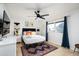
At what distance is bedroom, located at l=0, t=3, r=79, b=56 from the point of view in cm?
148

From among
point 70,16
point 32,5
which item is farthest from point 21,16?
point 70,16

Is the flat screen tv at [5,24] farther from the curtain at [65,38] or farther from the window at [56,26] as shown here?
the curtain at [65,38]

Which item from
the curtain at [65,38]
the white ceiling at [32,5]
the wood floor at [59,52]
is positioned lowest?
the wood floor at [59,52]

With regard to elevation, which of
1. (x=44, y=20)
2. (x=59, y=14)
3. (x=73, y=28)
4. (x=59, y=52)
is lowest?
(x=59, y=52)

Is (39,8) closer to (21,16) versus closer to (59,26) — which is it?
(21,16)

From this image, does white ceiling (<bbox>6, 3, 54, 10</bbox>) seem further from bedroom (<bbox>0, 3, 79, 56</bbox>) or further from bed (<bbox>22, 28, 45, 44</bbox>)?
bed (<bbox>22, 28, 45, 44</bbox>)

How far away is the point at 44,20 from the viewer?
5.23 ft

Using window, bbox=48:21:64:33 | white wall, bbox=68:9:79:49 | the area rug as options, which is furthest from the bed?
white wall, bbox=68:9:79:49

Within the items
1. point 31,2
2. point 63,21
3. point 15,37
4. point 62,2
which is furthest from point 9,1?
point 63,21

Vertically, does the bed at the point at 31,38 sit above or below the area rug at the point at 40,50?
above

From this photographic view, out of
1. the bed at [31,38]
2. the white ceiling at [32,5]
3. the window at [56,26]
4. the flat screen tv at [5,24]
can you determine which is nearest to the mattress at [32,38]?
the bed at [31,38]

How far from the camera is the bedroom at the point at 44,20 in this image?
58.2 inches

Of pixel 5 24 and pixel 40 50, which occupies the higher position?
pixel 5 24

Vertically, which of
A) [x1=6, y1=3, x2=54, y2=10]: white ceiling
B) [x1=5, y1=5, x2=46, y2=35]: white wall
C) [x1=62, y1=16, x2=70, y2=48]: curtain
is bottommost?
[x1=62, y1=16, x2=70, y2=48]: curtain
